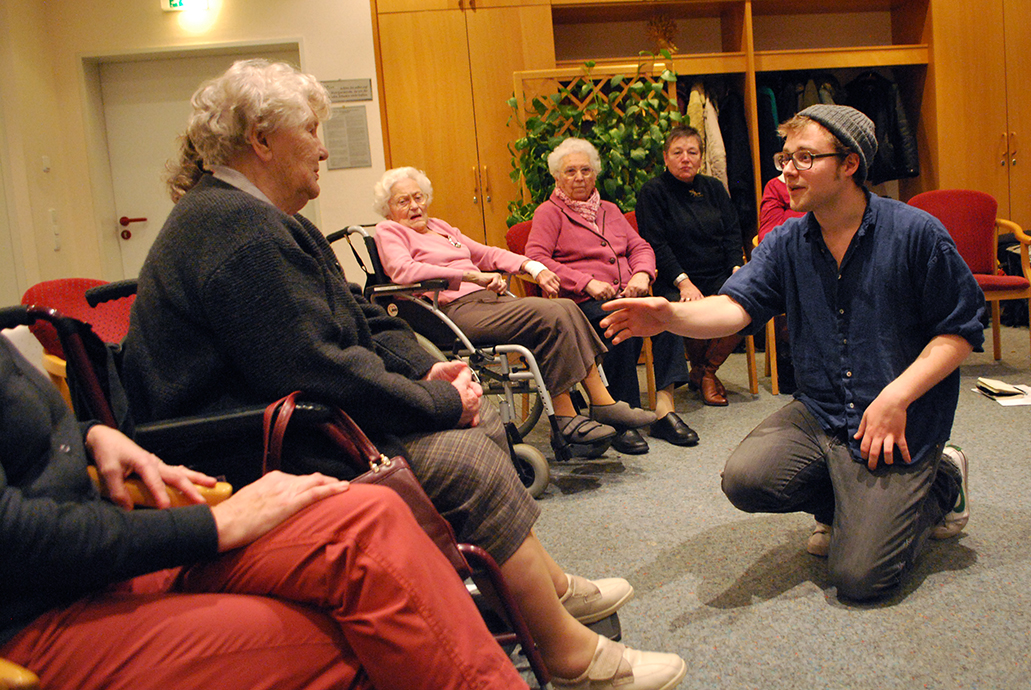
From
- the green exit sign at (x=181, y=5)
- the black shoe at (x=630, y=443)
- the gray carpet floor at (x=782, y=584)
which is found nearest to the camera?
the gray carpet floor at (x=782, y=584)

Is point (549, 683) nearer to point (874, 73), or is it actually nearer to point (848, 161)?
point (848, 161)

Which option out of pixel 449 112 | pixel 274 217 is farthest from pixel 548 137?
pixel 274 217

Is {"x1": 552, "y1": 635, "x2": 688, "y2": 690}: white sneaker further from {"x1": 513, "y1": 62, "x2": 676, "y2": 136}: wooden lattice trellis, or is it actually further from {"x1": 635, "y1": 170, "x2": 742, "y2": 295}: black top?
{"x1": 513, "y1": 62, "x2": 676, "y2": 136}: wooden lattice trellis

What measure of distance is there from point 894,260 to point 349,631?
4.48 ft

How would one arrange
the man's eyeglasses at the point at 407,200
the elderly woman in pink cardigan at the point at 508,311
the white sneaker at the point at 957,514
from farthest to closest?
the man's eyeglasses at the point at 407,200 < the elderly woman in pink cardigan at the point at 508,311 < the white sneaker at the point at 957,514

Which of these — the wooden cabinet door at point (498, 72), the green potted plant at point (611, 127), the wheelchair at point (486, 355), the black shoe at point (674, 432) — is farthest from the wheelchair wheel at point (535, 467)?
the wooden cabinet door at point (498, 72)

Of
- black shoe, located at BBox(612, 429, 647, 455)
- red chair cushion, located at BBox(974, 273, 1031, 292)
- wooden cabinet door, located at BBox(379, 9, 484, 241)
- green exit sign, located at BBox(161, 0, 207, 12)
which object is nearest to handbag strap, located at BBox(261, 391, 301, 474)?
black shoe, located at BBox(612, 429, 647, 455)

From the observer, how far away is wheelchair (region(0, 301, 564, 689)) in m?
1.07

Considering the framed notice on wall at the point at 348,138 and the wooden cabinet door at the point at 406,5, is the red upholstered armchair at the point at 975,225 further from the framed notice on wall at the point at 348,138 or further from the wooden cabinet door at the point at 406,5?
the framed notice on wall at the point at 348,138

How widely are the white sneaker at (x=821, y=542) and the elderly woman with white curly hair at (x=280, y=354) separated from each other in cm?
64

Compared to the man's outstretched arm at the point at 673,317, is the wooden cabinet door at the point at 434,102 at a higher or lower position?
higher

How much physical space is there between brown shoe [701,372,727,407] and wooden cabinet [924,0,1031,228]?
2.82 metres

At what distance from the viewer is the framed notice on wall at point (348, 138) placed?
470 centimetres

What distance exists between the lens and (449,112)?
15.5ft
